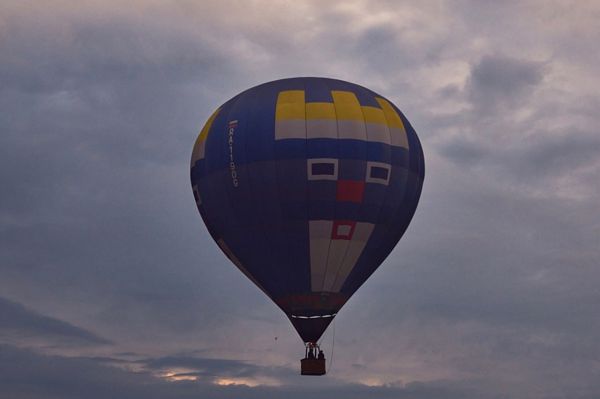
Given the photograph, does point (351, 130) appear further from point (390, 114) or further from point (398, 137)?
point (390, 114)

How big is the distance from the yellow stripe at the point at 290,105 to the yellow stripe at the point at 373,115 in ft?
8.58

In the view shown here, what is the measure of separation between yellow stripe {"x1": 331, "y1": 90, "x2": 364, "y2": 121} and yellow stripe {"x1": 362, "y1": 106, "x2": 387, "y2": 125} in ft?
0.79

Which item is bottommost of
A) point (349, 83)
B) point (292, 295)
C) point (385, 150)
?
point (292, 295)

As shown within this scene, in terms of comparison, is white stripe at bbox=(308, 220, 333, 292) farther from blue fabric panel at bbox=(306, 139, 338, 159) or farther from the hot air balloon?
blue fabric panel at bbox=(306, 139, 338, 159)

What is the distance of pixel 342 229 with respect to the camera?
4694cm

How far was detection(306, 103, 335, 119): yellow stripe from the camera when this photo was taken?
46938 mm

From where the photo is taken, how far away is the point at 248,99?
48219 mm

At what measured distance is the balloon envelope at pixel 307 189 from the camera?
46.5 m

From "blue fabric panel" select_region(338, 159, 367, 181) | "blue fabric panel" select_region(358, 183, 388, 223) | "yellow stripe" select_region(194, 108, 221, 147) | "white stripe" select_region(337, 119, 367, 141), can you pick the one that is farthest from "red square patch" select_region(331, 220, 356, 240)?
"yellow stripe" select_region(194, 108, 221, 147)

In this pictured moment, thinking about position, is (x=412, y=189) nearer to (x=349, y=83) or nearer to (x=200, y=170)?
(x=349, y=83)

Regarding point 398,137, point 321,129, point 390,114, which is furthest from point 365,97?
point 321,129

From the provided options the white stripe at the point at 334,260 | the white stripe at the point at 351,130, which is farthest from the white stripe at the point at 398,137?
the white stripe at the point at 334,260

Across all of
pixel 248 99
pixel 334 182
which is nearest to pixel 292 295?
pixel 334 182

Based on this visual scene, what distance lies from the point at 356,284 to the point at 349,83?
834cm
